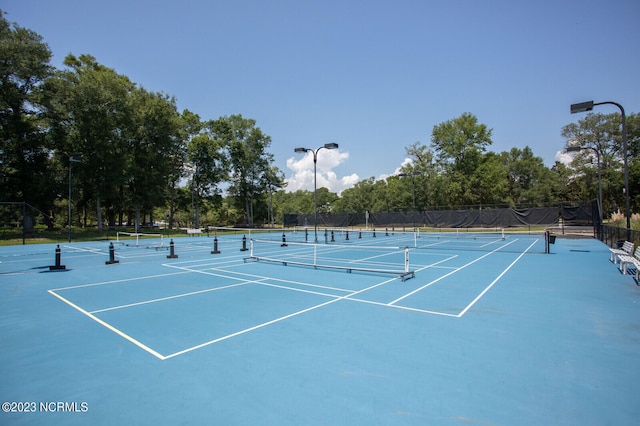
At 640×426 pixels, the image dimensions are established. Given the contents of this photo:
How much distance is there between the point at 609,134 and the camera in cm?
5444

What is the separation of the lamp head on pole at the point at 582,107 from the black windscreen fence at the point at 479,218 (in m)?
17.6

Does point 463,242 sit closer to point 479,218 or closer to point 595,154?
point 479,218

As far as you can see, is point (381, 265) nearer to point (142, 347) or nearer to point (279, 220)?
point (142, 347)

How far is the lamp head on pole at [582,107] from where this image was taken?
12680 millimetres

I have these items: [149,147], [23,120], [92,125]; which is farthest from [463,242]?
[23,120]

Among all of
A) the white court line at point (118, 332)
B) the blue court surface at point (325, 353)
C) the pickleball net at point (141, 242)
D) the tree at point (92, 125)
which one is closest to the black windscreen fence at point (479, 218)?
the pickleball net at point (141, 242)

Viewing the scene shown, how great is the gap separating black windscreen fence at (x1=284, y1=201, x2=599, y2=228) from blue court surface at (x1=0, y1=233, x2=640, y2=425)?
1038 inches

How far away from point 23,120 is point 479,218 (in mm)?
52408

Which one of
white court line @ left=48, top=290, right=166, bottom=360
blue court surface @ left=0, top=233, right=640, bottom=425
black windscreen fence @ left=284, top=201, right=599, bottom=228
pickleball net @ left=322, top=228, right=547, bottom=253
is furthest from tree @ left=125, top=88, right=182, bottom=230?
white court line @ left=48, top=290, right=166, bottom=360

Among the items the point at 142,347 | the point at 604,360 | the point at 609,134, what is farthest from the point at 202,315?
the point at 609,134

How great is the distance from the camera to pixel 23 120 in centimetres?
3372

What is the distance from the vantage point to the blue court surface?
11.4ft

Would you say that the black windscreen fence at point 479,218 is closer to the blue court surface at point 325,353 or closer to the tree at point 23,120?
the blue court surface at point 325,353

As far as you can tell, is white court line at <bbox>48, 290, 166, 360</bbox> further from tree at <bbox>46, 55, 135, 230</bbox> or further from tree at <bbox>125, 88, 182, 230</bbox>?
tree at <bbox>125, 88, 182, 230</bbox>
